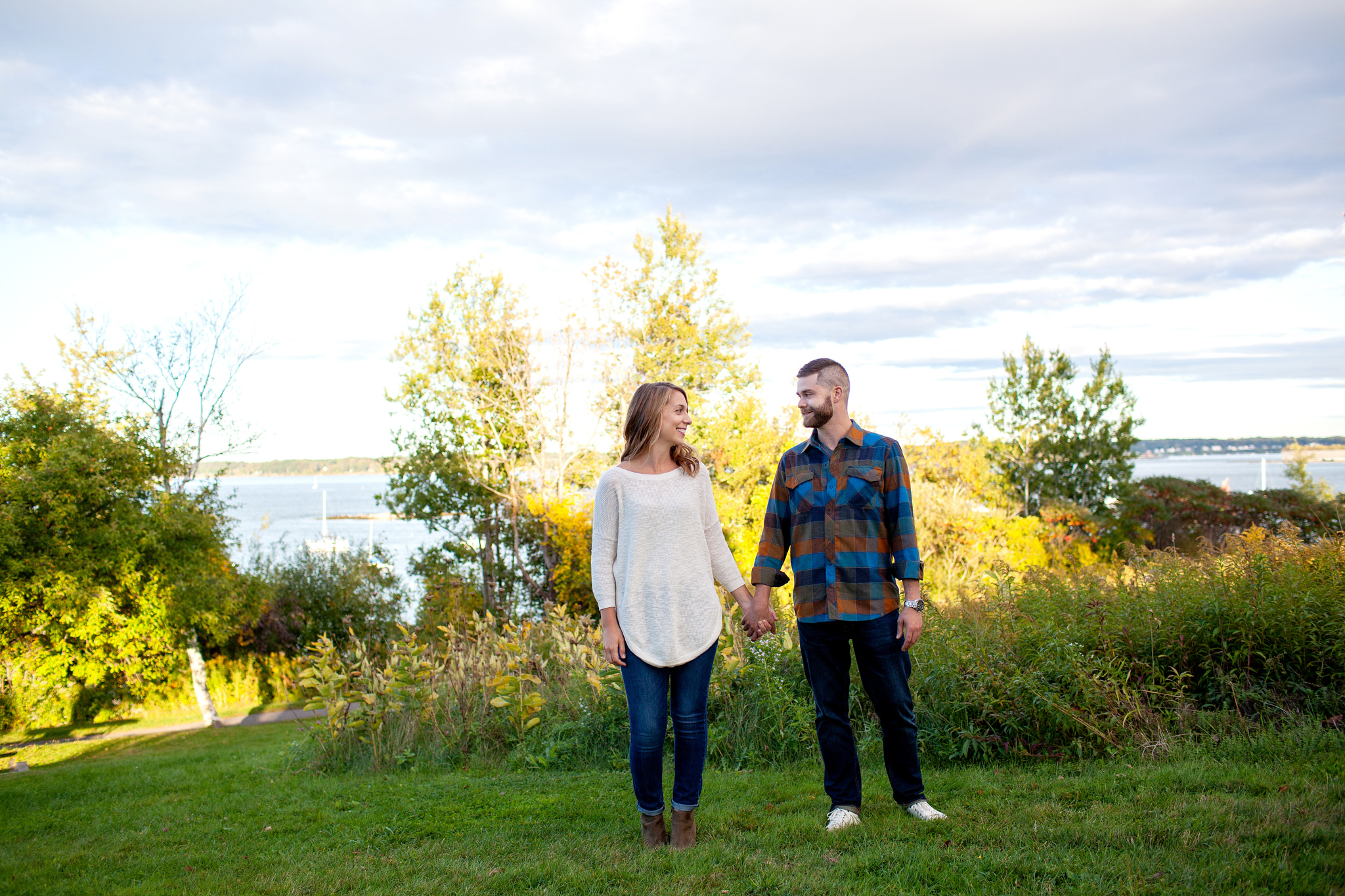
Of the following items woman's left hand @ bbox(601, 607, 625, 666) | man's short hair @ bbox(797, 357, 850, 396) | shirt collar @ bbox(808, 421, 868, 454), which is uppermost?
man's short hair @ bbox(797, 357, 850, 396)

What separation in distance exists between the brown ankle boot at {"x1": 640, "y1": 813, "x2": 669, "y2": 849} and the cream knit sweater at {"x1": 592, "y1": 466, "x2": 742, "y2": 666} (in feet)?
2.21

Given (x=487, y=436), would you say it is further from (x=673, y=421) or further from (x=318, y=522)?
(x=318, y=522)

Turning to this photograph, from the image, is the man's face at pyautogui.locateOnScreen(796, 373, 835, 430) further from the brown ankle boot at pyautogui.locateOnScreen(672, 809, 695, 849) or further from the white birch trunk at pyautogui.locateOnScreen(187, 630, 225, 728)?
the white birch trunk at pyautogui.locateOnScreen(187, 630, 225, 728)

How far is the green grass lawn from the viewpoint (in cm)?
286

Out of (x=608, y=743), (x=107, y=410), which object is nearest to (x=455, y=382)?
(x=107, y=410)

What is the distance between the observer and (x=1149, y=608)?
4570 millimetres

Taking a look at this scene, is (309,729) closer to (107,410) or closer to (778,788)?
(778,788)

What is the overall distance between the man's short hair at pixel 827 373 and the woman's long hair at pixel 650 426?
0.54m

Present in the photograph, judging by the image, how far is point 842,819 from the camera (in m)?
3.47

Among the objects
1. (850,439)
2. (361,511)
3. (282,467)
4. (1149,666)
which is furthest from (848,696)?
(361,511)

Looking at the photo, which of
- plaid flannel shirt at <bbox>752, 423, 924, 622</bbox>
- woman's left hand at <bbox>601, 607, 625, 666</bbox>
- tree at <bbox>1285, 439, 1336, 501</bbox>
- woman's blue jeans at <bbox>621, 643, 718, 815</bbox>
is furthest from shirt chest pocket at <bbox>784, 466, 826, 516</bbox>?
tree at <bbox>1285, 439, 1336, 501</bbox>

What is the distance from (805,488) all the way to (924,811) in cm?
140

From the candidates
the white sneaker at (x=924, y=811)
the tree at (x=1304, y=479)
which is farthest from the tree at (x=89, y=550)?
the tree at (x=1304, y=479)

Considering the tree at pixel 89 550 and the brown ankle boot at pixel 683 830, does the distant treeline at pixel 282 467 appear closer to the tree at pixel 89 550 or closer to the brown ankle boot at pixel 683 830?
the tree at pixel 89 550
